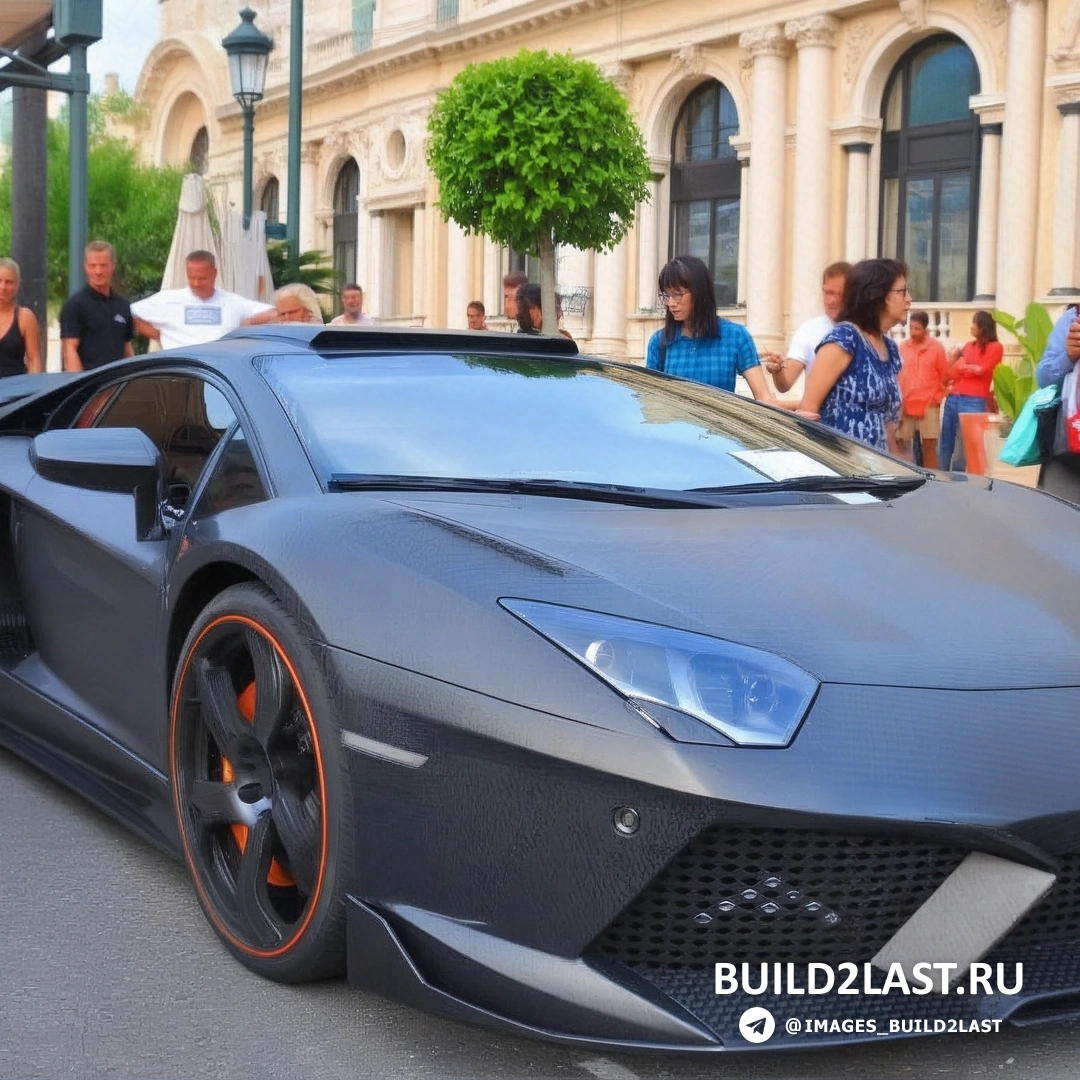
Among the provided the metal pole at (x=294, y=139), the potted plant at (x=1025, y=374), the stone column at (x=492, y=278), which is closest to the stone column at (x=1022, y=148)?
the potted plant at (x=1025, y=374)

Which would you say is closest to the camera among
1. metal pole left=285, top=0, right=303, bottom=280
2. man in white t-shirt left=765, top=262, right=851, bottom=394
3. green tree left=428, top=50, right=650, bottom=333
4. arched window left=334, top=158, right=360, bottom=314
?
man in white t-shirt left=765, top=262, right=851, bottom=394

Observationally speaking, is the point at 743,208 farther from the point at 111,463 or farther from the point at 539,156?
the point at 111,463

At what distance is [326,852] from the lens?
2684 millimetres

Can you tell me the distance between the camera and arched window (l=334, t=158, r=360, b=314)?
39.4m

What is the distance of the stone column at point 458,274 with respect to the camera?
3416 centimetres

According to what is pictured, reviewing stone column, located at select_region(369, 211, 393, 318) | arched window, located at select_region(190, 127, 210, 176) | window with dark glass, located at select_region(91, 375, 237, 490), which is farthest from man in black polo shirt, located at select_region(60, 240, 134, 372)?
arched window, located at select_region(190, 127, 210, 176)

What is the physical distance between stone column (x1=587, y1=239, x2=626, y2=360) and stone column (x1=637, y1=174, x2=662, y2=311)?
308mm

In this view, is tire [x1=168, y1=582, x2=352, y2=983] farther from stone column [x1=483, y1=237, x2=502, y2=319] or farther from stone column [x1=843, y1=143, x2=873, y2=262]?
stone column [x1=483, y1=237, x2=502, y2=319]

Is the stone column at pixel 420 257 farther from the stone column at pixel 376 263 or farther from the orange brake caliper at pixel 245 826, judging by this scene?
the orange brake caliper at pixel 245 826

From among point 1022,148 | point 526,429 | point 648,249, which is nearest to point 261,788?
point 526,429

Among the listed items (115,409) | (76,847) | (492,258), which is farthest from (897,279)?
(492,258)

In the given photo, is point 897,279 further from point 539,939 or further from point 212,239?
point 212,239

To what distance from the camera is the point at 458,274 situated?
34.3 m

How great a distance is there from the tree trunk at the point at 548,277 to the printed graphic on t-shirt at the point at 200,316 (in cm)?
1044
